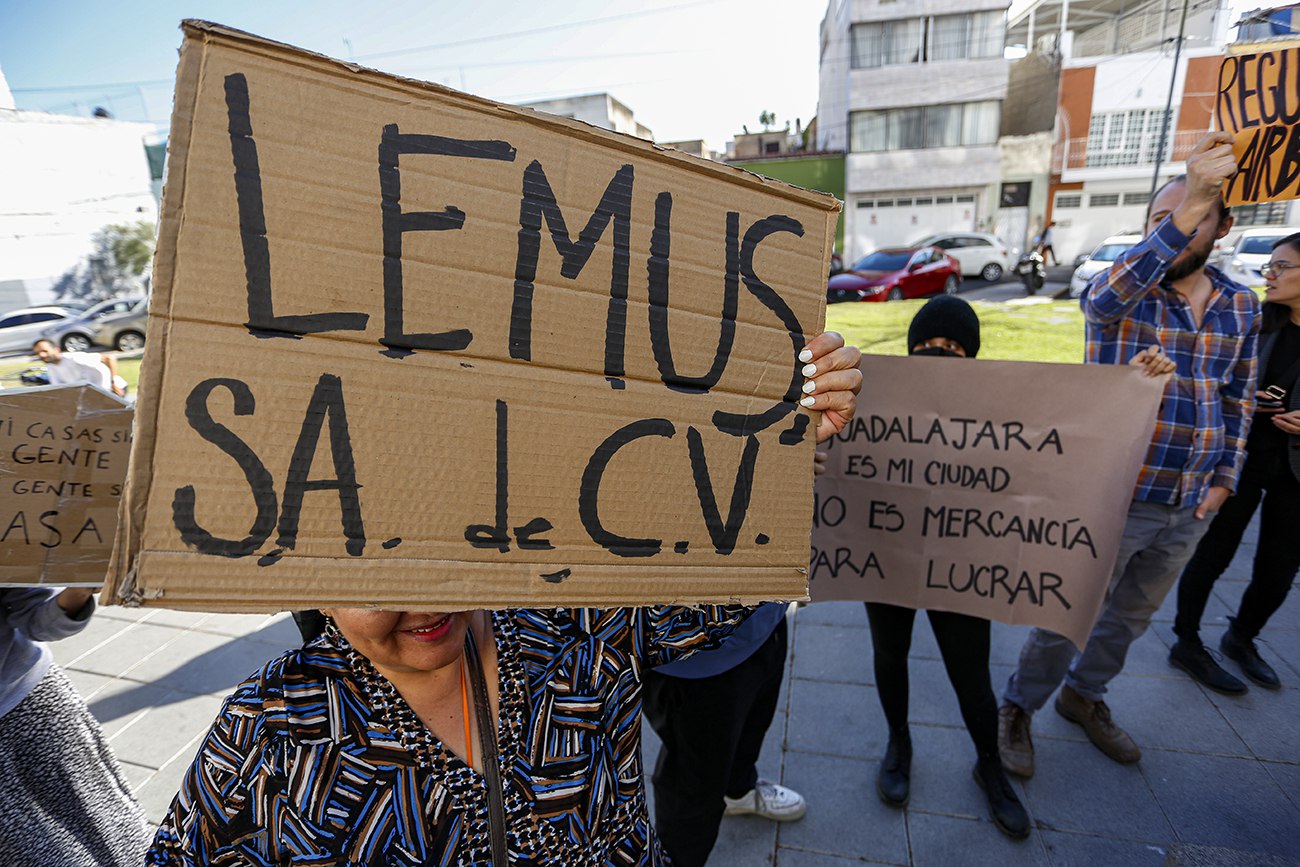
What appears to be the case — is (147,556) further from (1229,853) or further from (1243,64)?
(1243,64)

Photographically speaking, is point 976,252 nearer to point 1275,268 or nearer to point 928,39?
point 928,39

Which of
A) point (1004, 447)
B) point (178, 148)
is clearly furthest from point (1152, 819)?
point (178, 148)

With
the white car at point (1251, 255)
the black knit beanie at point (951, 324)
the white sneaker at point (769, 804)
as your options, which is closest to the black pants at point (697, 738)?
the white sneaker at point (769, 804)

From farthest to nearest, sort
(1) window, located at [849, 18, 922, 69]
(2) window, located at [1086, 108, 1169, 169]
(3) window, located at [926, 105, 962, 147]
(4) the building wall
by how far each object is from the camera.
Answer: (1) window, located at [849, 18, 922, 69] → (3) window, located at [926, 105, 962, 147] → (2) window, located at [1086, 108, 1169, 169] → (4) the building wall

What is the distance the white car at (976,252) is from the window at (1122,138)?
9.48m

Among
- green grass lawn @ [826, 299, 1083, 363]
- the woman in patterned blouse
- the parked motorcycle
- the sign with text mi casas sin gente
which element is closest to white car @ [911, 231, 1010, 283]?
the parked motorcycle

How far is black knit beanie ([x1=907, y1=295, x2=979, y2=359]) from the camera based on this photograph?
2.28 m

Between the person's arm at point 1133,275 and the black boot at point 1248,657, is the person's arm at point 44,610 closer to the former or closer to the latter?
the person's arm at point 1133,275

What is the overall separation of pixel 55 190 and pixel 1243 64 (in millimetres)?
25466

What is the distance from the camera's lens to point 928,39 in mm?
24438

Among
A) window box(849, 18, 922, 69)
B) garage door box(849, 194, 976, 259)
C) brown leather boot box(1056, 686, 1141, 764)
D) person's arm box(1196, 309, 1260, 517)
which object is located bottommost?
brown leather boot box(1056, 686, 1141, 764)

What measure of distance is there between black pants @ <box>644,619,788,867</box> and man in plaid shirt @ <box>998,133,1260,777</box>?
1.33 metres

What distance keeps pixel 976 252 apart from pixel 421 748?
2028 centimetres

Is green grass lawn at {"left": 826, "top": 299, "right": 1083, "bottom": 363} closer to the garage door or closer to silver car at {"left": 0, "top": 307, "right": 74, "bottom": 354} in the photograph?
the garage door
